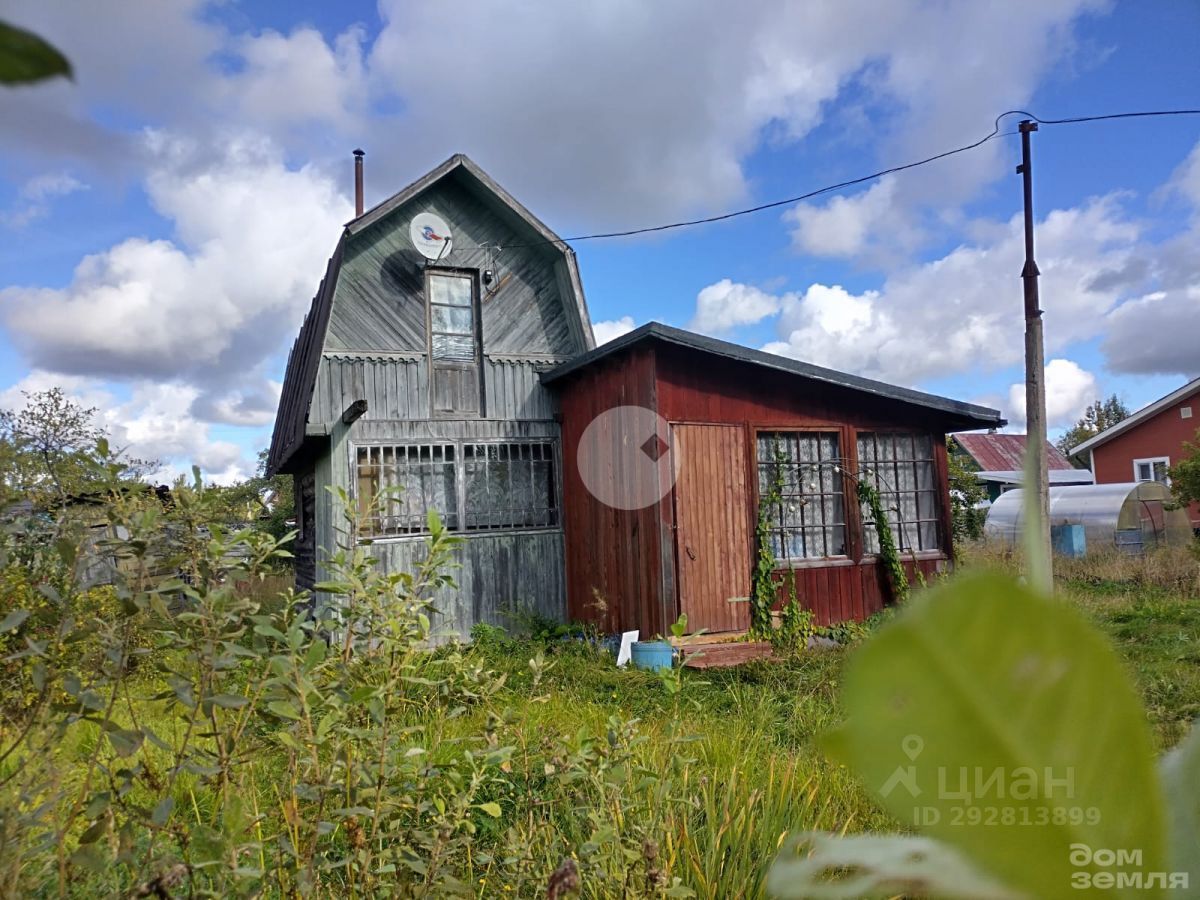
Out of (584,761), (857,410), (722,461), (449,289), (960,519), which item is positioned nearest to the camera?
(584,761)

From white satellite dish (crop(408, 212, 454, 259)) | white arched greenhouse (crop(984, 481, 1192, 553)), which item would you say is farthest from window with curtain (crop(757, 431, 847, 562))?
white arched greenhouse (crop(984, 481, 1192, 553))

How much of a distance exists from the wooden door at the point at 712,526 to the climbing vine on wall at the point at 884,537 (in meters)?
1.51

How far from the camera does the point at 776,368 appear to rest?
7.76 metres

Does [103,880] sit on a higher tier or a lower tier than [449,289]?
lower

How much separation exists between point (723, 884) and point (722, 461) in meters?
5.84

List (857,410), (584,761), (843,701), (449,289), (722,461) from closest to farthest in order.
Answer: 1. (843,701)
2. (584,761)
3. (722,461)
4. (857,410)
5. (449,289)

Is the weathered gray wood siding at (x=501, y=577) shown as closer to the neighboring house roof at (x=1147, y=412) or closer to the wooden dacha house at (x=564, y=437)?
the wooden dacha house at (x=564, y=437)

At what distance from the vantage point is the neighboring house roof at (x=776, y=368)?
7301 mm

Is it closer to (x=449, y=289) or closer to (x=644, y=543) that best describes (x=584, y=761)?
(x=644, y=543)

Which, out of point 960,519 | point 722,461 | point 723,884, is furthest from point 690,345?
point 960,519

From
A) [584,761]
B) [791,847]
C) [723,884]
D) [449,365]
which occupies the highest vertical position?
[449,365]

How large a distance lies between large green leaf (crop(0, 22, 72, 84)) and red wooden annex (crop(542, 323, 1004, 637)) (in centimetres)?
712

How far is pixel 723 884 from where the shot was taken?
2.12 meters

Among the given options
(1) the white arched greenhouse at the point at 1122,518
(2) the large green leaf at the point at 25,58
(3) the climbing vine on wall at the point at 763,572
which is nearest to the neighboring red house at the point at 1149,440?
(1) the white arched greenhouse at the point at 1122,518
